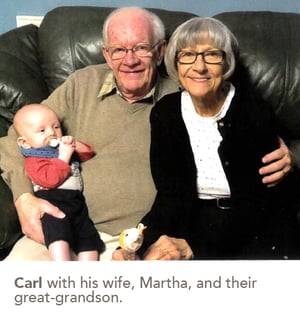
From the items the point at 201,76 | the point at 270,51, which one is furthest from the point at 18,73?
the point at 270,51

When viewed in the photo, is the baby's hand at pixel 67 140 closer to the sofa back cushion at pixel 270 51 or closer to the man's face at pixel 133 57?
the man's face at pixel 133 57

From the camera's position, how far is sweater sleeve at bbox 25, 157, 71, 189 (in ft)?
3.45

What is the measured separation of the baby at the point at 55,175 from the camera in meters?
1.04

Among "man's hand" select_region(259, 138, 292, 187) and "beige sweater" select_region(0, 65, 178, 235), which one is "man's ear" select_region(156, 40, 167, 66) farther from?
"man's hand" select_region(259, 138, 292, 187)

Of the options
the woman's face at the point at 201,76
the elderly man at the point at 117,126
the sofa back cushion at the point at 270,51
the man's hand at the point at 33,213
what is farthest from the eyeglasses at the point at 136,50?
the man's hand at the point at 33,213

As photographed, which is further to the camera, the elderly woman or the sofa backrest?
the sofa backrest

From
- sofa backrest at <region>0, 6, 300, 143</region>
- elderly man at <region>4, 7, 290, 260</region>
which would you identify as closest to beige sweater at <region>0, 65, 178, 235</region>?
elderly man at <region>4, 7, 290, 260</region>

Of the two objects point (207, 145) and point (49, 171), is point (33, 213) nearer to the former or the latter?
point (49, 171)

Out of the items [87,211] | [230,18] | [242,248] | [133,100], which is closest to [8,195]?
[87,211]

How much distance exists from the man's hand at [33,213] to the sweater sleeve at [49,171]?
0.04 metres

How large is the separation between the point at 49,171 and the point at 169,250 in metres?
0.29

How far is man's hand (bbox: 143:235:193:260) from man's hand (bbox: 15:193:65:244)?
0.63ft
